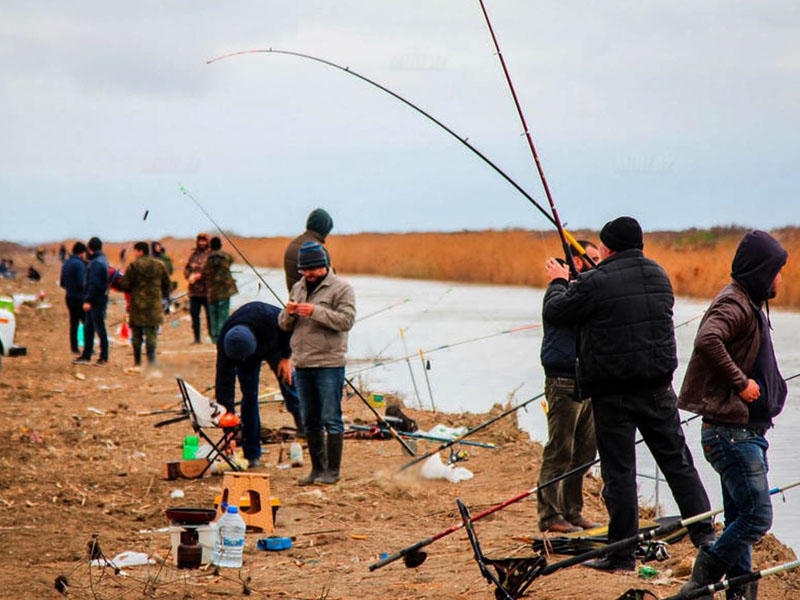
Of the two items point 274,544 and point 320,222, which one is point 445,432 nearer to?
point 320,222

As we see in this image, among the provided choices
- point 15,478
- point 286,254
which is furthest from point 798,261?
point 15,478

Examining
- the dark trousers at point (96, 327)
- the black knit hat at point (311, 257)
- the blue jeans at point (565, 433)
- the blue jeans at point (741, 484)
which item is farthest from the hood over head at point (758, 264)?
the dark trousers at point (96, 327)

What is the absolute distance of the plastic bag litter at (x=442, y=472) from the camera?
9445mm

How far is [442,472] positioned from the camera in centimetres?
963

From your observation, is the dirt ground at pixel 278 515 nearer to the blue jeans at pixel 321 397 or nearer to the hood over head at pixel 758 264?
the blue jeans at pixel 321 397

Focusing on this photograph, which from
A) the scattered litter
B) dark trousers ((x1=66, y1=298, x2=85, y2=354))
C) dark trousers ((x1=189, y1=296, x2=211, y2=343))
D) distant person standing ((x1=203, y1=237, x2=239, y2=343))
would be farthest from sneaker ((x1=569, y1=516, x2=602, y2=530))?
dark trousers ((x1=66, y1=298, x2=85, y2=354))

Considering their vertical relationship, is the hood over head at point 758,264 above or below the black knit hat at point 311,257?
below

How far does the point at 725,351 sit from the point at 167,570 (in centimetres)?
307

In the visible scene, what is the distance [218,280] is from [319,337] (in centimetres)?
931

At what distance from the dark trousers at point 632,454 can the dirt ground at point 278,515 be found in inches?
12.6

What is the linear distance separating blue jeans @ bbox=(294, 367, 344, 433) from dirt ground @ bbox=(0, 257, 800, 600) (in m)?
0.46

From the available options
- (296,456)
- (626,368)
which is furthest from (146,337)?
(626,368)

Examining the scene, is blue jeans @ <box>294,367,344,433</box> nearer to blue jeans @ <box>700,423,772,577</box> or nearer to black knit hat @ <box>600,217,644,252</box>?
black knit hat @ <box>600,217,644,252</box>

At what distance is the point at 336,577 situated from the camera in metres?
6.57
